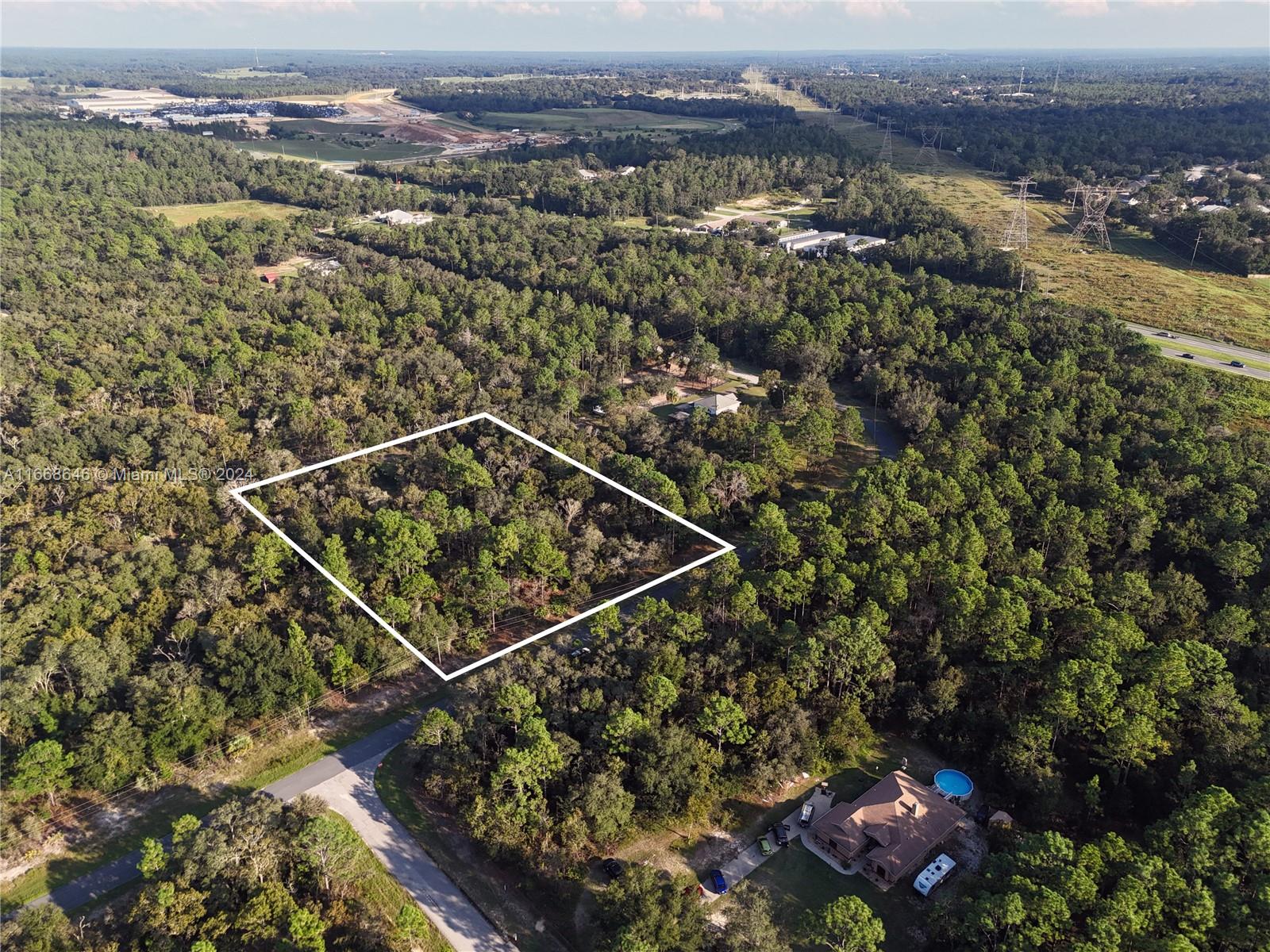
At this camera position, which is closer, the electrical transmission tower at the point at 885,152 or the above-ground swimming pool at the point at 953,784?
the above-ground swimming pool at the point at 953,784

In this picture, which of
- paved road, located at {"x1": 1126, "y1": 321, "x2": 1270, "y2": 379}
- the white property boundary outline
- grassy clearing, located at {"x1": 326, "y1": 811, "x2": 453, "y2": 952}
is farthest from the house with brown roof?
paved road, located at {"x1": 1126, "y1": 321, "x2": 1270, "y2": 379}

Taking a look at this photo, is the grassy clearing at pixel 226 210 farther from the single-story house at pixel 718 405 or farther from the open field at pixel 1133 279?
the open field at pixel 1133 279

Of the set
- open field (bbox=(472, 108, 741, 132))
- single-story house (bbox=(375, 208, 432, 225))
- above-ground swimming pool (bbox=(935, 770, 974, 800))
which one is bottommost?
above-ground swimming pool (bbox=(935, 770, 974, 800))

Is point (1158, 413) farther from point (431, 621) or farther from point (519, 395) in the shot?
point (431, 621)

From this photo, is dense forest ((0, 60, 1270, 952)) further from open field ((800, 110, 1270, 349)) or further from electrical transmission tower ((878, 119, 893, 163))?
electrical transmission tower ((878, 119, 893, 163))

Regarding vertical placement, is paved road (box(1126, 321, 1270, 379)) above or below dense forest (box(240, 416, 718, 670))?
above

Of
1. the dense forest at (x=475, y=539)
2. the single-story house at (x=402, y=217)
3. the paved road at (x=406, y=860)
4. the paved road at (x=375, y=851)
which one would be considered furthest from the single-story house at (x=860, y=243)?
the paved road at (x=406, y=860)
